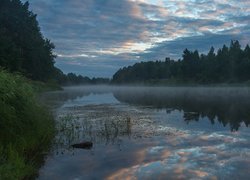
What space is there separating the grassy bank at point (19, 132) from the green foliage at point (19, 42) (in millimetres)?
41684

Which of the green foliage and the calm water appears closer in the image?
the calm water

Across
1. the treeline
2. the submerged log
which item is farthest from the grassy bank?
the treeline

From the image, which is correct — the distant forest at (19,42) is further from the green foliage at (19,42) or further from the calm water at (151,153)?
the calm water at (151,153)

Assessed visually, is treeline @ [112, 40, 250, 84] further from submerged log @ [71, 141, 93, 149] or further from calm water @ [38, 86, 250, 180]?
submerged log @ [71, 141, 93, 149]

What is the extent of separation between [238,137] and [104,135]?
750 cm

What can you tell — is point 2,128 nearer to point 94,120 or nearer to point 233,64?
point 94,120

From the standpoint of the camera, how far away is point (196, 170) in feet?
44.7

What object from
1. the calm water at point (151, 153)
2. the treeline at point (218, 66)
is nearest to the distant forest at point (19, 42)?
the calm water at point (151, 153)

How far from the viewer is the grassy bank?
40.8ft

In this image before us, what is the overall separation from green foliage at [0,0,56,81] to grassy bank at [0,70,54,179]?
41684 millimetres

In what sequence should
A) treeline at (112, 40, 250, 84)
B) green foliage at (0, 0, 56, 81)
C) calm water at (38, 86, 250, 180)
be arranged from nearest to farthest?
calm water at (38, 86, 250, 180)
green foliage at (0, 0, 56, 81)
treeline at (112, 40, 250, 84)

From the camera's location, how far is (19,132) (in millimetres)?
15133

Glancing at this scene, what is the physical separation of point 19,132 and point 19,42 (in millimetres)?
61145

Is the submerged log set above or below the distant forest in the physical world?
below
